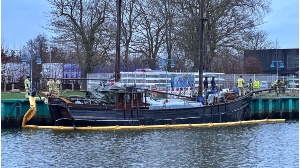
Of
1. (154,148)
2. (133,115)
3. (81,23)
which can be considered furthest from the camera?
(81,23)

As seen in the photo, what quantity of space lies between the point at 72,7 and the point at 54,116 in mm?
21112

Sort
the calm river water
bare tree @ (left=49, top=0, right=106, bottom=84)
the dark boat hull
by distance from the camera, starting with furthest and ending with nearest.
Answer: bare tree @ (left=49, top=0, right=106, bottom=84)
the dark boat hull
the calm river water

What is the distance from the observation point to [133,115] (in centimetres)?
3503

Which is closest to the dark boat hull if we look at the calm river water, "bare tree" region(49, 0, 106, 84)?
the calm river water

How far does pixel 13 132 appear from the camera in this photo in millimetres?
32844

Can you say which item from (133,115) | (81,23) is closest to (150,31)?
(81,23)

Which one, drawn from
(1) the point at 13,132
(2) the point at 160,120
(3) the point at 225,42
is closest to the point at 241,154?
(2) the point at 160,120

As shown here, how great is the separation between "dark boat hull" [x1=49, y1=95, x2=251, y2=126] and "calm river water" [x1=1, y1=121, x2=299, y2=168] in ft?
4.65

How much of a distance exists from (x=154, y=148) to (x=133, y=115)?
8.27 m

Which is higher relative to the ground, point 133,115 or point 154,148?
point 133,115

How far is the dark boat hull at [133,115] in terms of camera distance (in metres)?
33.8

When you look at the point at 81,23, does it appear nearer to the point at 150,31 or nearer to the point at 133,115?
the point at 150,31

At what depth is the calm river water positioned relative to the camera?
2334 cm

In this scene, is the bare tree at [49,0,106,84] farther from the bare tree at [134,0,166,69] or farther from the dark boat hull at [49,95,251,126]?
the dark boat hull at [49,95,251,126]
